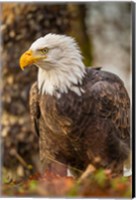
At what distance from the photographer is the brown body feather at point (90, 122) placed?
430 cm

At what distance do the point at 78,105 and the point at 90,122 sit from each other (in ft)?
0.41

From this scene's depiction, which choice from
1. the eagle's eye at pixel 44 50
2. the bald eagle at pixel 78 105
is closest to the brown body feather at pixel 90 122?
the bald eagle at pixel 78 105

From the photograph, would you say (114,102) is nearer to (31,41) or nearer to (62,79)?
(62,79)

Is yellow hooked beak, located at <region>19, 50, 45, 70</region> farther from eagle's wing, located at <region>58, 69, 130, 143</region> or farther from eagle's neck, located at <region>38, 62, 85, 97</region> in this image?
eagle's wing, located at <region>58, 69, 130, 143</region>

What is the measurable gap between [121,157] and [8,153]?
0.91m

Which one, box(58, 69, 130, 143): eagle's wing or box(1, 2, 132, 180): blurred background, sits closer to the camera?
box(58, 69, 130, 143): eagle's wing

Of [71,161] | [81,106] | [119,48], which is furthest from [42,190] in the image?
[119,48]

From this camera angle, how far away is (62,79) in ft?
14.3

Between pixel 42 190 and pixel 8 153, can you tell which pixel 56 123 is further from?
pixel 8 153

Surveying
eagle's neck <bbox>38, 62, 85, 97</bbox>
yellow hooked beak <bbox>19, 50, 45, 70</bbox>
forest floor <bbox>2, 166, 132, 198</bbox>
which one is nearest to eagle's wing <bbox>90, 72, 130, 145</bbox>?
eagle's neck <bbox>38, 62, 85, 97</bbox>

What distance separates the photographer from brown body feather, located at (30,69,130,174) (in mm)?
4305

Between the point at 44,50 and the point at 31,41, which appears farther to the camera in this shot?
the point at 31,41

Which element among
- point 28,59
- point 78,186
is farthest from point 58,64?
point 78,186

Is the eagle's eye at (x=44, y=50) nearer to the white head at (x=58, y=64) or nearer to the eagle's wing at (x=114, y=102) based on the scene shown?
the white head at (x=58, y=64)
